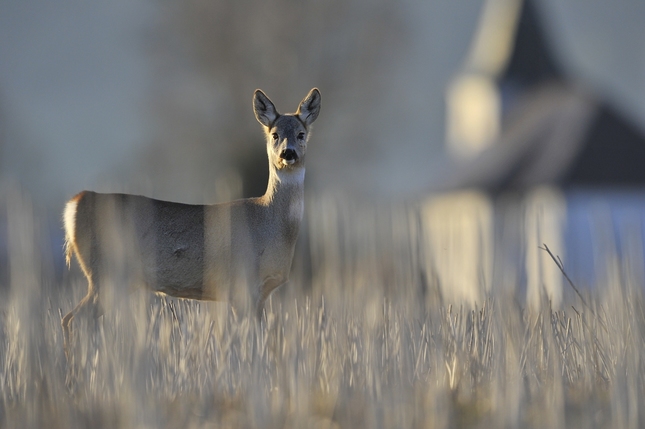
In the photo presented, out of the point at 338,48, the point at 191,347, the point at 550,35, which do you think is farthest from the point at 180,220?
the point at 550,35

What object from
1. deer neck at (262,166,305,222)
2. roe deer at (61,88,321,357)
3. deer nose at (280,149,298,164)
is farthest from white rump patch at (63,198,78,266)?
deer nose at (280,149,298,164)

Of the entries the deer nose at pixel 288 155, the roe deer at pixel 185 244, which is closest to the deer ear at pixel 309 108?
the roe deer at pixel 185 244

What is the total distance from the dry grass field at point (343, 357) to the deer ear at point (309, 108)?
1227 millimetres

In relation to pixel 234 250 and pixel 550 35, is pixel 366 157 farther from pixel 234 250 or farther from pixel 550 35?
pixel 234 250

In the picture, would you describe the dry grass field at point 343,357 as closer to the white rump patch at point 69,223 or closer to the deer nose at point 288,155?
the white rump patch at point 69,223

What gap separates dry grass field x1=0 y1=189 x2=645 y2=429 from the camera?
5645 millimetres

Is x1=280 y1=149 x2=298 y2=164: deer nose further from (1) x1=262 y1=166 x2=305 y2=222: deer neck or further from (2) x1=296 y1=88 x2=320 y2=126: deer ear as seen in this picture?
(2) x1=296 y1=88 x2=320 y2=126: deer ear

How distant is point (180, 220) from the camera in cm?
838

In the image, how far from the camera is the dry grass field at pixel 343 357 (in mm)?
5645

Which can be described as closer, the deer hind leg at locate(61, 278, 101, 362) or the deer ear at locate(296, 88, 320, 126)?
the deer hind leg at locate(61, 278, 101, 362)

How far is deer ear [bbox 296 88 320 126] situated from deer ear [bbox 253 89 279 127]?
0.23m

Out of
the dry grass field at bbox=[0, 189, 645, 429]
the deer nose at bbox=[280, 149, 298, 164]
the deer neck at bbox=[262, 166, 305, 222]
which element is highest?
the deer nose at bbox=[280, 149, 298, 164]

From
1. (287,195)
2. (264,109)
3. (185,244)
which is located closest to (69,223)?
(185,244)

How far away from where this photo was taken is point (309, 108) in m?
9.14
